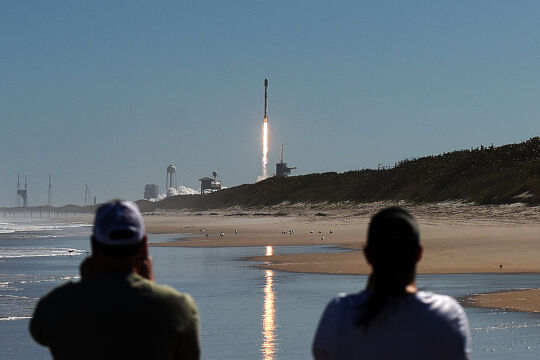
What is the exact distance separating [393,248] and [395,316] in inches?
8.9

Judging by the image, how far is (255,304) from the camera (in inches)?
604

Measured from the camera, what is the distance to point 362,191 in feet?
317

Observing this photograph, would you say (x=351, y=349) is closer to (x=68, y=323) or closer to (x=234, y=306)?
(x=68, y=323)

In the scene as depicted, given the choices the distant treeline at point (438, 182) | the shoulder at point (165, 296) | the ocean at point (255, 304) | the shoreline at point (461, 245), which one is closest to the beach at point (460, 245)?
the shoreline at point (461, 245)

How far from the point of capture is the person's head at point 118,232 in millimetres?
3375

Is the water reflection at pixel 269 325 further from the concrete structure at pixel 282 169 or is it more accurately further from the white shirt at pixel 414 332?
the concrete structure at pixel 282 169

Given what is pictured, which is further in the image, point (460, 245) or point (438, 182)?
Answer: point (438, 182)

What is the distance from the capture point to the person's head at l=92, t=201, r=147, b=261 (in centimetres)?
338

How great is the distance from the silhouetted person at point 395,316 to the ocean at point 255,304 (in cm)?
693

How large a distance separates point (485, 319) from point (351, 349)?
1007 cm

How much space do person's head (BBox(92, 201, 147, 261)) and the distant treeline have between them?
5035 centimetres

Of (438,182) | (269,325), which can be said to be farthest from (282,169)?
(269,325)

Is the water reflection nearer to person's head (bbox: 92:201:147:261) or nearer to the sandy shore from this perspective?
the sandy shore

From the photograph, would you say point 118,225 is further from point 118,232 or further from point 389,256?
point 389,256
